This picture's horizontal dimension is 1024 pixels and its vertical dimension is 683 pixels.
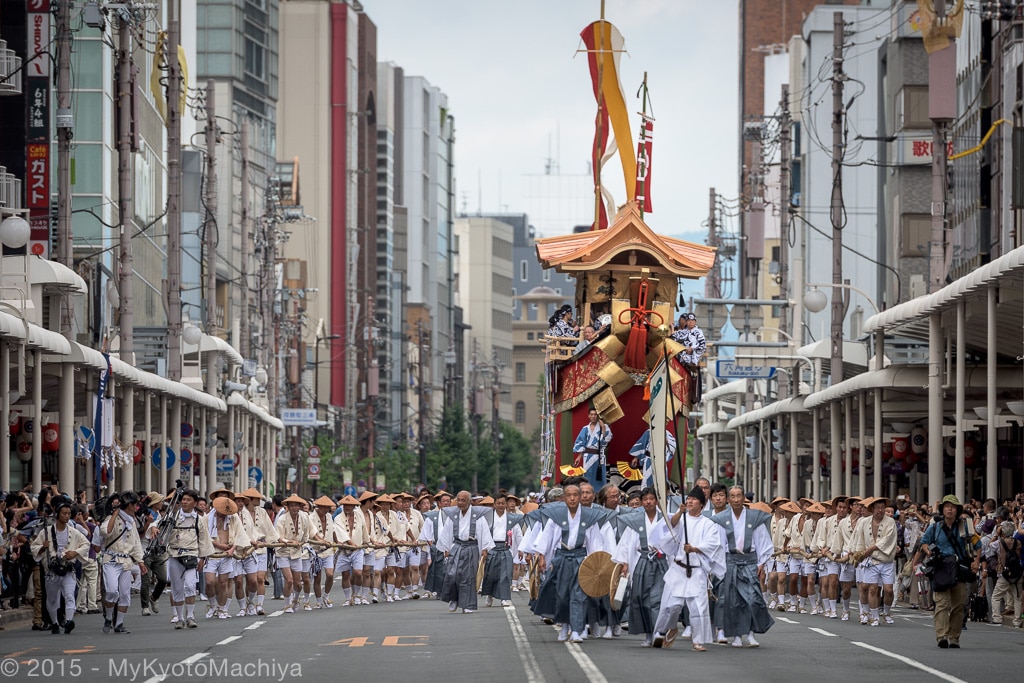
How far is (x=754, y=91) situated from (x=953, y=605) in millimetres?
100284

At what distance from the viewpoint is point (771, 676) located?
704 inches

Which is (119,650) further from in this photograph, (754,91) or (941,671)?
(754,91)

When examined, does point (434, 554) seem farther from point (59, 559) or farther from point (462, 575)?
point (59, 559)

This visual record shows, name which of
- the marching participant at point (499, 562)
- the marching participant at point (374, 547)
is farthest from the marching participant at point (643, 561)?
the marching participant at point (374, 547)

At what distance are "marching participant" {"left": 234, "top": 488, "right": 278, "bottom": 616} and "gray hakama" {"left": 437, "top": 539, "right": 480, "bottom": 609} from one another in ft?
8.54

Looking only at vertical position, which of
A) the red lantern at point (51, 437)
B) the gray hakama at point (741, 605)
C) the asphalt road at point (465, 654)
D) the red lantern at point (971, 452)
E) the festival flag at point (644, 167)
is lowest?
the asphalt road at point (465, 654)

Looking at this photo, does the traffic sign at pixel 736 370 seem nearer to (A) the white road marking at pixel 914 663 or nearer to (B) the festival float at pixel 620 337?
(B) the festival float at pixel 620 337

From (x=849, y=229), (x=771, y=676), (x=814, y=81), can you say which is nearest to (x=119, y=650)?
(x=771, y=676)

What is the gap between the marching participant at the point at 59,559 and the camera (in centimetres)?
2688

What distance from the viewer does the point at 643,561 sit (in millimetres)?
23297

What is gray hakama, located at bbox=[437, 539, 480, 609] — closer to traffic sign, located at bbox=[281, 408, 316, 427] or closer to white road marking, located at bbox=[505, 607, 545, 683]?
white road marking, located at bbox=[505, 607, 545, 683]

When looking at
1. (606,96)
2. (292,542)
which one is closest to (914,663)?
(292,542)

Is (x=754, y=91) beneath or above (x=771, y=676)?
above

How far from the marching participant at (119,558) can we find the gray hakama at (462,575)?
456 centimetres
